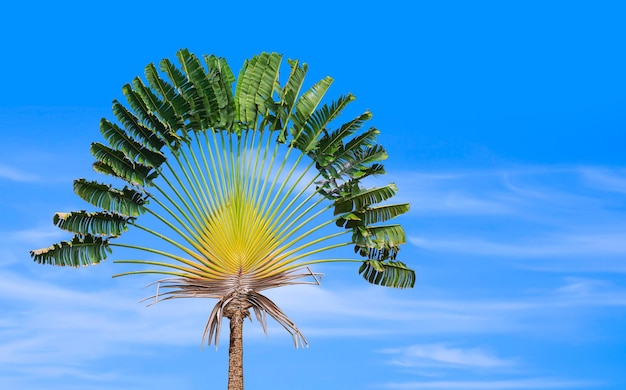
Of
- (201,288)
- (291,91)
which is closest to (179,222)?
(201,288)

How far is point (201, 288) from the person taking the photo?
20844 millimetres

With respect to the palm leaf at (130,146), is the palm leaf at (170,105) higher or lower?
higher

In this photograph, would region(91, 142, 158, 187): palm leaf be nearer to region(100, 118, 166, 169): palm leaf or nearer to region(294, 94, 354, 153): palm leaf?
region(100, 118, 166, 169): palm leaf

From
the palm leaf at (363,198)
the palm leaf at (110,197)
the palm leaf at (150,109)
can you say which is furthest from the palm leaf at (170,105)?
the palm leaf at (363,198)

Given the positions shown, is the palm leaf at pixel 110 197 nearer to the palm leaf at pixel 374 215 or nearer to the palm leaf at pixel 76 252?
the palm leaf at pixel 76 252

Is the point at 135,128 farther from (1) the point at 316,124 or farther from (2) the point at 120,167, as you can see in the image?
(1) the point at 316,124

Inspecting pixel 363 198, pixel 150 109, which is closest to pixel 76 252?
pixel 150 109

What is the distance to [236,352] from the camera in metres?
20.2

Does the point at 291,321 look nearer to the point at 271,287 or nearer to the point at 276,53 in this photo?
the point at 271,287

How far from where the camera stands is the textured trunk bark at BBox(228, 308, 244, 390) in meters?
20.1

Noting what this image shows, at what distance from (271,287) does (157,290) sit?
2.70 metres

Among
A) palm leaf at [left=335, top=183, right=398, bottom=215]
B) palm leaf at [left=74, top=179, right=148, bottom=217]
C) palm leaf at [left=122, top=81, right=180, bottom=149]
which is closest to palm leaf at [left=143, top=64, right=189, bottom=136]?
palm leaf at [left=122, top=81, right=180, bottom=149]

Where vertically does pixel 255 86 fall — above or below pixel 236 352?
above

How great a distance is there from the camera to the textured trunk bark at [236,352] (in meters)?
20.1
